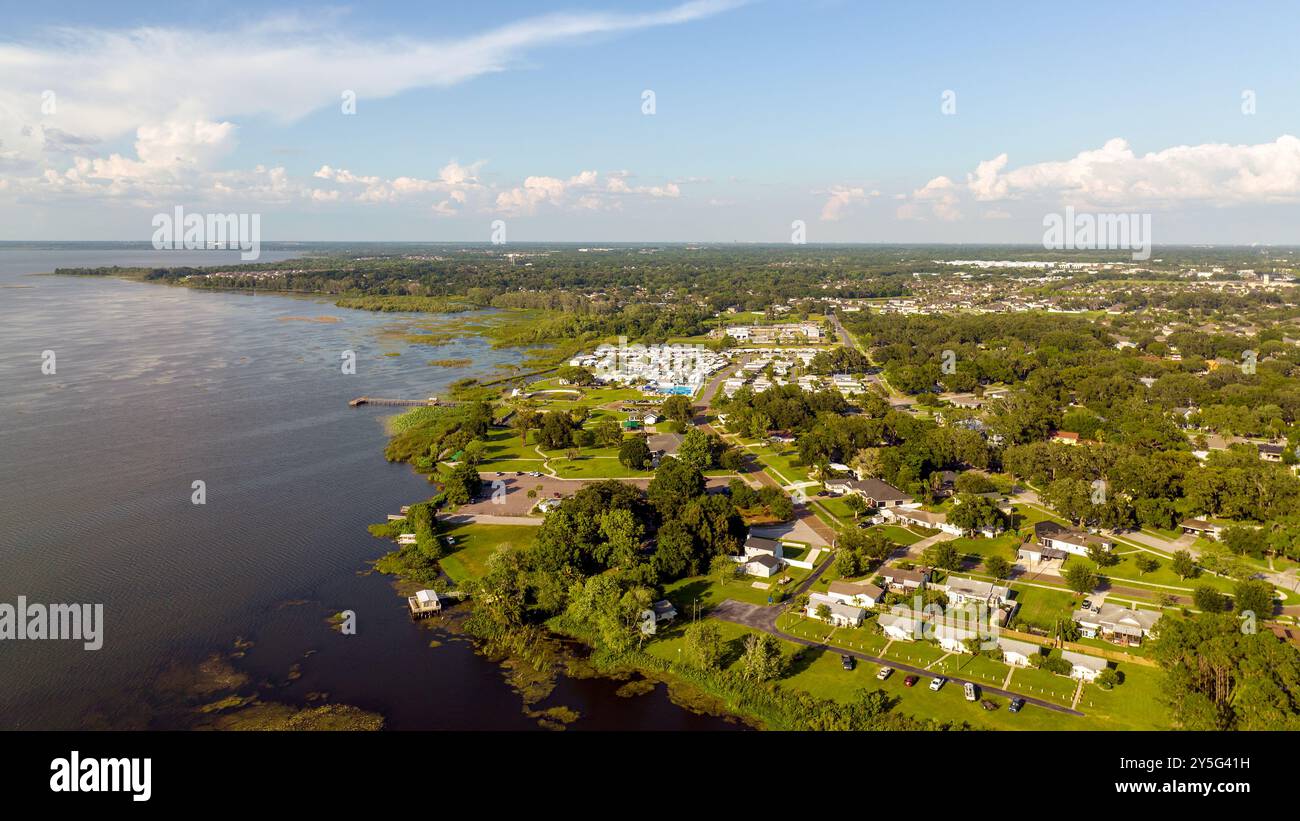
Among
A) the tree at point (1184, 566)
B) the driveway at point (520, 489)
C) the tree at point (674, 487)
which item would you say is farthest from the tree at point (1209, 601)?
the driveway at point (520, 489)

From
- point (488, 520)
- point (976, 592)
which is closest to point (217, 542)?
point (488, 520)

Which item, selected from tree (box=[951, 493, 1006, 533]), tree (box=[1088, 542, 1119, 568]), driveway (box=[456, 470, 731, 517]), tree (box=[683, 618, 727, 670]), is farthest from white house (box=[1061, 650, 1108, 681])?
driveway (box=[456, 470, 731, 517])

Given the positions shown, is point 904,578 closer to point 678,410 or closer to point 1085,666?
point 1085,666

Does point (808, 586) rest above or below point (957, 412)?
below

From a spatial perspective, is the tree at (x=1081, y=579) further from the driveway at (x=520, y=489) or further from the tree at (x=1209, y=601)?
the driveway at (x=520, y=489)

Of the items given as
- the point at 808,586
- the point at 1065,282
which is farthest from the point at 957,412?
the point at 1065,282

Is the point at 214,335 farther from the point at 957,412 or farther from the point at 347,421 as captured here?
the point at 957,412
